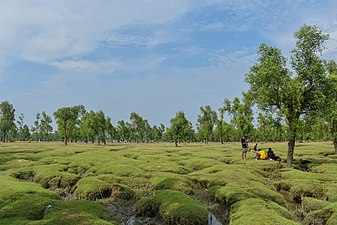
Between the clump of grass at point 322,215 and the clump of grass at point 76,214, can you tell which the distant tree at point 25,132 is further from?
the clump of grass at point 322,215

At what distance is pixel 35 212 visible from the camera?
48.7 ft

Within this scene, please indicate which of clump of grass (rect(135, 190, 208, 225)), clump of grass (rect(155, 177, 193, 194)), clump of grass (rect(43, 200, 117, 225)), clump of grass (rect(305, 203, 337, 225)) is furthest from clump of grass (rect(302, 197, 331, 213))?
clump of grass (rect(43, 200, 117, 225))

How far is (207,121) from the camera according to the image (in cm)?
12850

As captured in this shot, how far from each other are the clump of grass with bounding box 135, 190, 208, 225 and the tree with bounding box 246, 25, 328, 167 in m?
18.4

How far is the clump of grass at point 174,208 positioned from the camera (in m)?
15.5

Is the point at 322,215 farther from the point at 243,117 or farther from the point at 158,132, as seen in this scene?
the point at 158,132

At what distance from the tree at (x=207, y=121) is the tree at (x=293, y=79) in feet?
304

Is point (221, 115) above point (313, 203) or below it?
above

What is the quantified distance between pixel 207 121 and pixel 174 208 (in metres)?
113

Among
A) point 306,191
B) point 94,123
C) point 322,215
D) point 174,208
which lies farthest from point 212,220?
point 94,123

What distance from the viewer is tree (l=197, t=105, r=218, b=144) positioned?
12531 centimetres

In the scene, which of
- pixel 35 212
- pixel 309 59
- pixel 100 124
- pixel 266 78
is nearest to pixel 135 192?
pixel 35 212

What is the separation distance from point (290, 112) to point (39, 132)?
138633mm

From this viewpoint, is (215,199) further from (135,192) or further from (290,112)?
(290,112)
